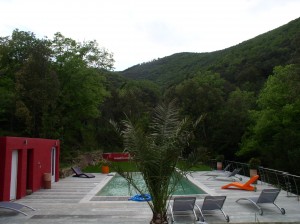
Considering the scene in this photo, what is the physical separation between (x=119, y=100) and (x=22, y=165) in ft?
120

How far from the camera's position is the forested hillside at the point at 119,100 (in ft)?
85.3

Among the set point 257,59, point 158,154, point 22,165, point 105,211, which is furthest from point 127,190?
point 257,59

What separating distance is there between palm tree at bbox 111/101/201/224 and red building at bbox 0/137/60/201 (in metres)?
6.85

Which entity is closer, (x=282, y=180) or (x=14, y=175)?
(x=14, y=175)

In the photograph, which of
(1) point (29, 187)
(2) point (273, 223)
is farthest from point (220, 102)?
(2) point (273, 223)

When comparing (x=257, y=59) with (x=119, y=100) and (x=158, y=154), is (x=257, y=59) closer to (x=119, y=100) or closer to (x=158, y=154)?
(x=119, y=100)

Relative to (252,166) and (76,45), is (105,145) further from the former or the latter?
(252,166)

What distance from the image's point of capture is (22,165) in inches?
543

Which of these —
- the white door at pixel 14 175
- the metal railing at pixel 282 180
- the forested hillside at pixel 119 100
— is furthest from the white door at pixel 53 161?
the metal railing at pixel 282 180

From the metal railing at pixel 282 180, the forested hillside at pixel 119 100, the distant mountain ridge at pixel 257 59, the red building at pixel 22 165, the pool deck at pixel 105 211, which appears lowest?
the pool deck at pixel 105 211

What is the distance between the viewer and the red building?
12148 millimetres

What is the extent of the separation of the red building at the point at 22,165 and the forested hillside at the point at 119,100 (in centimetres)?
417

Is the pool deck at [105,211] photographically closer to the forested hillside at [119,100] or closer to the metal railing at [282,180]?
the metal railing at [282,180]

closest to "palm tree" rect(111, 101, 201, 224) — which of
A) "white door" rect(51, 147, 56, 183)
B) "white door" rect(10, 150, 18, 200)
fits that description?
"white door" rect(10, 150, 18, 200)
